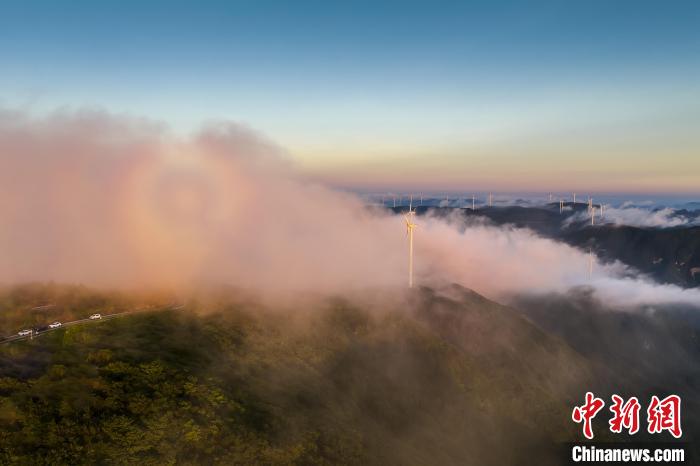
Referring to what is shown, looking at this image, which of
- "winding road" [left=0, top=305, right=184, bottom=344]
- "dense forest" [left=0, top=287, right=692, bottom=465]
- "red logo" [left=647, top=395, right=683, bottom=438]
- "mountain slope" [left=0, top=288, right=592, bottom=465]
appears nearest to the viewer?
"mountain slope" [left=0, top=288, right=592, bottom=465]

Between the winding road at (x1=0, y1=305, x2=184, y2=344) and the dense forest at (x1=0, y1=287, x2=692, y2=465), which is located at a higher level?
the winding road at (x1=0, y1=305, x2=184, y2=344)

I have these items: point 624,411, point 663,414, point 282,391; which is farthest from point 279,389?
point 663,414

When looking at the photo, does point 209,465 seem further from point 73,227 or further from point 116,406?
point 73,227

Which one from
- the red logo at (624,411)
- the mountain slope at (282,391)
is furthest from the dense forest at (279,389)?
the red logo at (624,411)

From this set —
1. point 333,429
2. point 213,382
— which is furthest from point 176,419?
point 333,429

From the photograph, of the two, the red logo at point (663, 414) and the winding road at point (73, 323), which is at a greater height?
the winding road at point (73, 323)

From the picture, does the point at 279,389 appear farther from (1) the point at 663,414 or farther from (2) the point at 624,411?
(1) the point at 663,414

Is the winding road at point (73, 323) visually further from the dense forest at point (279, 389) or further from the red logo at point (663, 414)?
the red logo at point (663, 414)

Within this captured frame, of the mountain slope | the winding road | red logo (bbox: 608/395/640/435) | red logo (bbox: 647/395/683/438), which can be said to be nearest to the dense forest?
the mountain slope

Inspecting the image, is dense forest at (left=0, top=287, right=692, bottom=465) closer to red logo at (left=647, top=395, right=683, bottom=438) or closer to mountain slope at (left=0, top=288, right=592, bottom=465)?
mountain slope at (left=0, top=288, right=592, bottom=465)

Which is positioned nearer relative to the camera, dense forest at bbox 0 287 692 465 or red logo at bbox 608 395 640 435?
dense forest at bbox 0 287 692 465

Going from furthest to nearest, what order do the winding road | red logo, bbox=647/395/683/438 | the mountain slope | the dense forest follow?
1. red logo, bbox=647/395/683/438
2. the winding road
3. the dense forest
4. the mountain slope
